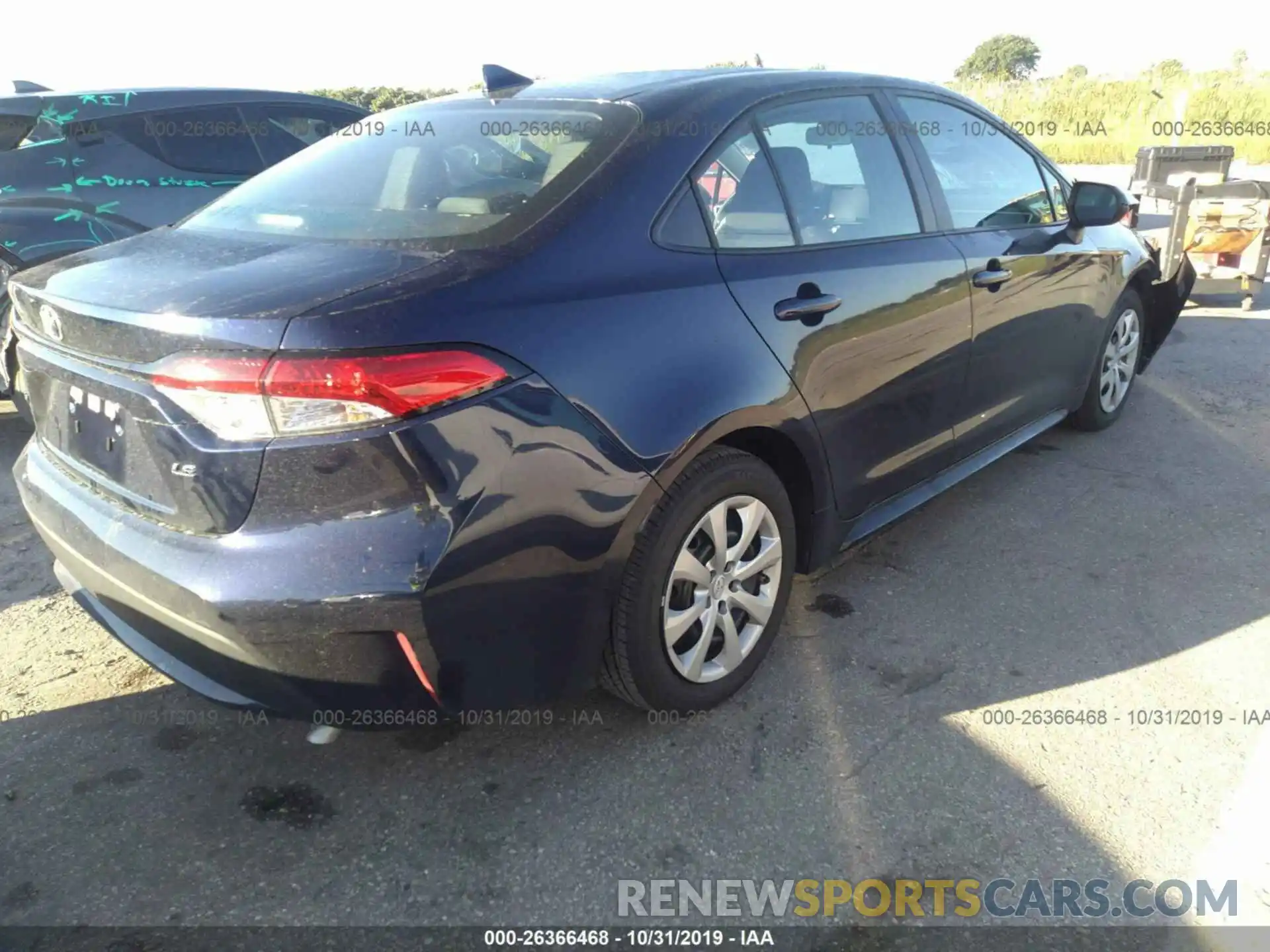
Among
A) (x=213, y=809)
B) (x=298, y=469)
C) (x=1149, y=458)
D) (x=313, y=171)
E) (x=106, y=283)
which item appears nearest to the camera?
(x=298, y=469)

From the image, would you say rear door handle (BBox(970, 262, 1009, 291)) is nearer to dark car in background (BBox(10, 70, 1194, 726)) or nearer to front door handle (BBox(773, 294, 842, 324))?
dark car in background (BBox(10, 70, 1194, 726))

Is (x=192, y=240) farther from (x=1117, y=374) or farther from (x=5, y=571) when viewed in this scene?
(x=1117, y=374)

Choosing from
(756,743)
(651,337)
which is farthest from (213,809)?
(651,337)

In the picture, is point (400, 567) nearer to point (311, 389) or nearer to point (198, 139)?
point (311, 389)

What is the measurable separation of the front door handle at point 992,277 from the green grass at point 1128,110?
20.8 meters

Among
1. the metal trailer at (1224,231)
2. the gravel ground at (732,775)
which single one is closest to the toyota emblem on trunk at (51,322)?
the gravel ground at (732,775)

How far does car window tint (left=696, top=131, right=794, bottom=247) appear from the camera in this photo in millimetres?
Answer: 2459

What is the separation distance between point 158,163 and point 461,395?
442 centimetres

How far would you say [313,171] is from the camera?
2.74 meters

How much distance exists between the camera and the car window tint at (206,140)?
5293 mm

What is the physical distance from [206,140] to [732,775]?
4.95 meters

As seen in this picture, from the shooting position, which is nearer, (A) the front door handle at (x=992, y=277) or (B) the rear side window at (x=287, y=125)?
(A) the front door handle at (x=992, y=277)

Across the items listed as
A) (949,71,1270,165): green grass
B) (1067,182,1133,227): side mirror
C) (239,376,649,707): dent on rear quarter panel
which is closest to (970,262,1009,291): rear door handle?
(1067,182,1133,227): side mirror

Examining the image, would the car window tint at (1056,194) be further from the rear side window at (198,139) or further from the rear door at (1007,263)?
the rear side window at (198,139)
